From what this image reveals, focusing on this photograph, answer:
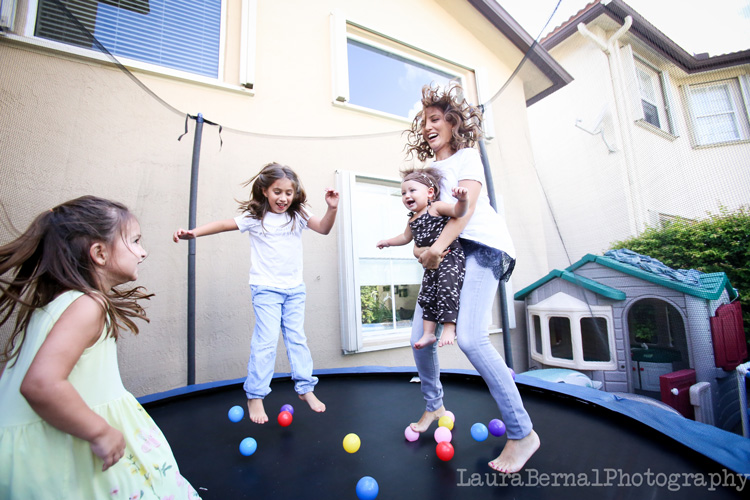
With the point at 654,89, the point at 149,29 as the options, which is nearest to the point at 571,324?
the point at 654,89

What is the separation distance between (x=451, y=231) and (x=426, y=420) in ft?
2.13

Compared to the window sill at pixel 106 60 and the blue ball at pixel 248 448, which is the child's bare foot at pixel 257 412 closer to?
the blue ball at pixel 248 448

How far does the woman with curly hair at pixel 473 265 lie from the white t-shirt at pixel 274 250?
1.99ft

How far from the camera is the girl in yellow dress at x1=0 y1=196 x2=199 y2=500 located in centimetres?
52

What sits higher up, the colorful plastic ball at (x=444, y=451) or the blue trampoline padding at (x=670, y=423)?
the blue trampoline padding at (x=670, y=423)

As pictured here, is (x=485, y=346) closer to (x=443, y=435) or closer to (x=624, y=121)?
(x=443, y=435)

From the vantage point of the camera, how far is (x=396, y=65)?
2.84 meters

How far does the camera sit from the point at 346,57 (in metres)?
2.50

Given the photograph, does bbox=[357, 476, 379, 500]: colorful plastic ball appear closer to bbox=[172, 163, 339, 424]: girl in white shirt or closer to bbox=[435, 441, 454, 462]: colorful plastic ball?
bbox=[435, 441, 454, 462]: colorful plastic ball

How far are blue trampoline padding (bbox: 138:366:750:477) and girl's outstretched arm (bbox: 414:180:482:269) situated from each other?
82 cm

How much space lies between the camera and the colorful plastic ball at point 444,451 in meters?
0.95

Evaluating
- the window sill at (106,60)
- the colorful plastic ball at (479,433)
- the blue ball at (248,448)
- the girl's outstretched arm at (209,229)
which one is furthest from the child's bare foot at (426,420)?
the window sill at (106,60)

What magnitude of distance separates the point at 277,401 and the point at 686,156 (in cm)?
192

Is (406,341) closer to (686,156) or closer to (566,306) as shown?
(566,306)
